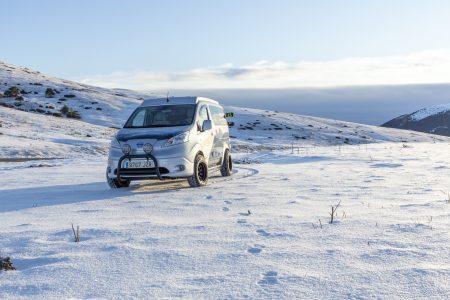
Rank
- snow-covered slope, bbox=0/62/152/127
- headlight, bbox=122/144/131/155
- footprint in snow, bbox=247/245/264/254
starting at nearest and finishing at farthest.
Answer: footprint in snow, bbox=247/245/264/254, headlight, bbox=122/144/131/155, snow-covered slope, bbox=0/62/152/127

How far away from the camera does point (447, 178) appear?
10867 millimetres

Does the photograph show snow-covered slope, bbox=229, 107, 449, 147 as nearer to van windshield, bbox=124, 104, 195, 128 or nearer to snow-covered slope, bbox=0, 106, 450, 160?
snow-covered slope, bbox=0, 106, 450, 160

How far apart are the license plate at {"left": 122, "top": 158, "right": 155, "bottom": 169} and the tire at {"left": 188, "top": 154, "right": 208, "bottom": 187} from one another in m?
0.91

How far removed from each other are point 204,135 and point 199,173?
92cm

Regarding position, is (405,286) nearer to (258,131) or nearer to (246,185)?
(246,185)

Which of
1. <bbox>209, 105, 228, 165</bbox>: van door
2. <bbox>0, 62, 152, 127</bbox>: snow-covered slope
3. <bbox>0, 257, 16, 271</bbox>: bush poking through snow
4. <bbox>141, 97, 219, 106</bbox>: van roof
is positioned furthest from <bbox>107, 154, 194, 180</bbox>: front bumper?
<bbox>0, 62, 152, 127</bbox>: snow-covered slope

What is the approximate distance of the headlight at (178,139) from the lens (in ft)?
33.5

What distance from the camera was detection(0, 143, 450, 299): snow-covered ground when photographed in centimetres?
382

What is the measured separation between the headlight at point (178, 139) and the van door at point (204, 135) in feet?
1.95

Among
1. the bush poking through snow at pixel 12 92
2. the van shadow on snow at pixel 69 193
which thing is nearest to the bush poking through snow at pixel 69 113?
the bush poking through snow at pixel 12 92

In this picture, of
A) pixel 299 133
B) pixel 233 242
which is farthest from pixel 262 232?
pixel 299 133

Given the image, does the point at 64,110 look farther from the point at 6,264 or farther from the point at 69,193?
the point at 6,264

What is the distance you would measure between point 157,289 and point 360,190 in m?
6.10

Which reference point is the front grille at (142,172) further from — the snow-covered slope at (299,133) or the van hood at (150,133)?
the snow-covered slope at (299,133)
